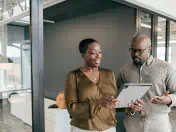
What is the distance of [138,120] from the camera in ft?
4.27

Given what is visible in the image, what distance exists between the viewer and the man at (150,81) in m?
1.22

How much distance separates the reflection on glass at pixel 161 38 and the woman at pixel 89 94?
2.63m

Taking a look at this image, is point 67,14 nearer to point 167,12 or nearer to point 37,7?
point 167,12

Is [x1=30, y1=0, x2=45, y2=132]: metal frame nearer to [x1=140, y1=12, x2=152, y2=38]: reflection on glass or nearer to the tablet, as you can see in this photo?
the tablet

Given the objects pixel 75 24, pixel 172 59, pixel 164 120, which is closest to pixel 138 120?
pixel 164 120

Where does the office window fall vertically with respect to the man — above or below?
above

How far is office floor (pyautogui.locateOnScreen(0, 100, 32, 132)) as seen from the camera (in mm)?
1598

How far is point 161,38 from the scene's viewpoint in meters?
3.59

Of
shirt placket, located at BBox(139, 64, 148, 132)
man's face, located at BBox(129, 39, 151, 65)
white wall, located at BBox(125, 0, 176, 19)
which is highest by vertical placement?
white wall, located at BBox(125, 0, 176, 19)

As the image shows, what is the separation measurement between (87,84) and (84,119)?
0.70 feet

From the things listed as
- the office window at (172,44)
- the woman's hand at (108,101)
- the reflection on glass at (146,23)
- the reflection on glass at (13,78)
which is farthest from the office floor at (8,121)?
the office window at (172,44)

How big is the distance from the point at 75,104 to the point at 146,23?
94.6 inches

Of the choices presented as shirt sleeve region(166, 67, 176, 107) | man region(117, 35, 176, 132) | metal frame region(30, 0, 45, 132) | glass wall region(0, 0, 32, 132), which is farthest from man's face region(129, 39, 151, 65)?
glass wall region(0, 0, 32, 132)

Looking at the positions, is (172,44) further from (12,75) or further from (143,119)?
(12,75)
